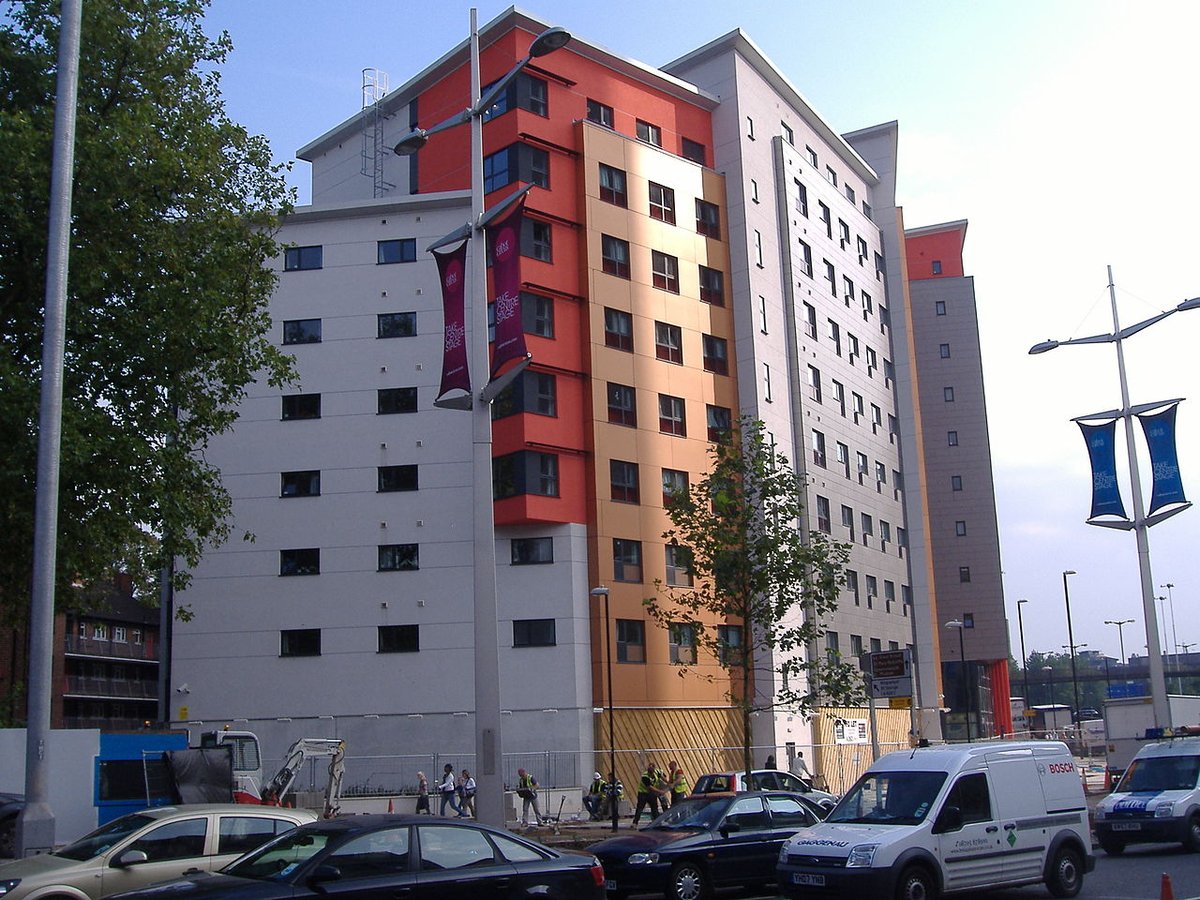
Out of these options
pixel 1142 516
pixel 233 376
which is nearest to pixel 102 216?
pixel 233 376

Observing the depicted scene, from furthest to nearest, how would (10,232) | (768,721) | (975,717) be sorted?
(975,717), (768,721), (10,232)

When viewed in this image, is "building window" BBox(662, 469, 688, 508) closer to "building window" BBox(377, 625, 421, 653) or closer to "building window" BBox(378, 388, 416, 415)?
"building window" BBox(378, 388, 416, 415)

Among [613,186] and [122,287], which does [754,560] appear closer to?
[122,287]

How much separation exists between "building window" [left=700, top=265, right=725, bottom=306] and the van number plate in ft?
118

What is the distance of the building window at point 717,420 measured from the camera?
47156mm

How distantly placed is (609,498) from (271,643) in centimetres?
1281

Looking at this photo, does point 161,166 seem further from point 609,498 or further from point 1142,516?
point 1142,516

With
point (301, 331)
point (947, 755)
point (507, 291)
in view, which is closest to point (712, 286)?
point (301, 331)

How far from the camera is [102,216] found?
71.6 feet

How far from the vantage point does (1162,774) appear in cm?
2189

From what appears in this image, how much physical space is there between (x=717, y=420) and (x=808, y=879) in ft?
112

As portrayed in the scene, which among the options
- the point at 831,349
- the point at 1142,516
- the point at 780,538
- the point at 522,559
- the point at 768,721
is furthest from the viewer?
the point at 831,349

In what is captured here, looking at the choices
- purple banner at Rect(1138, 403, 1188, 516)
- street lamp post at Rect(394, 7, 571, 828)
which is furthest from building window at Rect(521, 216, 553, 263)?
street lamp post at Rect(394, 7, 571, 828)

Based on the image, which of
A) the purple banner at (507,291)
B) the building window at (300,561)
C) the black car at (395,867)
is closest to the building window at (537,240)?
the building window at (300,561)
